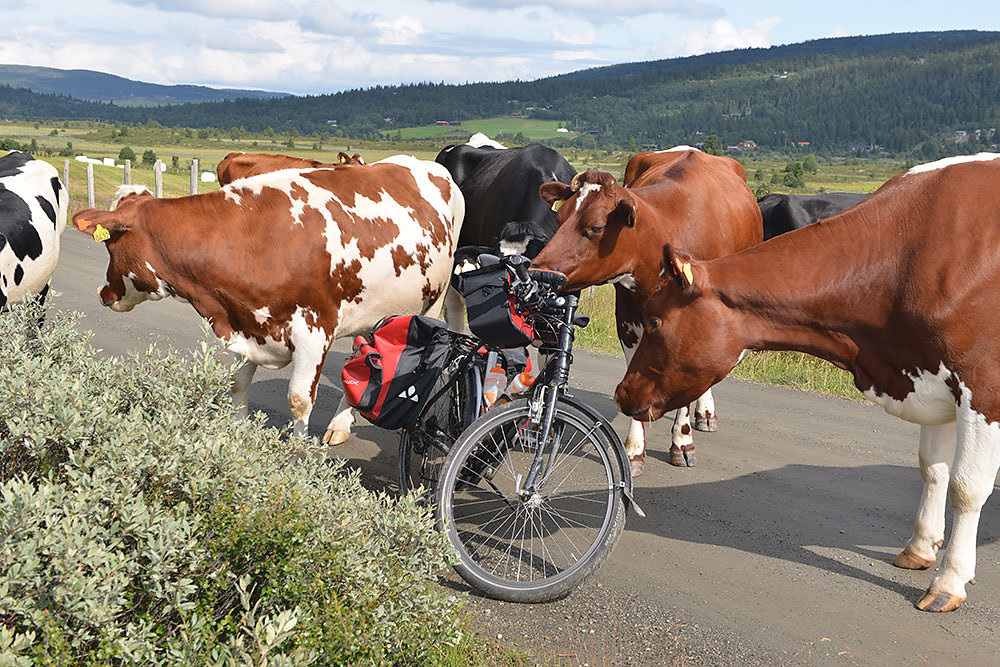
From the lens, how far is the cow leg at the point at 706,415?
7.26 metres

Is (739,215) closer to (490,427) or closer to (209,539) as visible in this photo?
(490,427)

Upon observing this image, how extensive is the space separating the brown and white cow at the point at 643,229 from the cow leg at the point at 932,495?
1798 mm

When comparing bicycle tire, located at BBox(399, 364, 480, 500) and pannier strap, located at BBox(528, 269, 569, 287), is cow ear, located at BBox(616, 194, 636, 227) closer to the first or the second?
pannier strap, located at BBox(528, 269, 569, 287)

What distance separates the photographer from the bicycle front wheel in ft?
13.9

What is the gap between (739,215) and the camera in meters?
6.76

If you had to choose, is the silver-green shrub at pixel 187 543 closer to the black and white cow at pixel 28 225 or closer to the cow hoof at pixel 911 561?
the cow hoof at pixel 911 561

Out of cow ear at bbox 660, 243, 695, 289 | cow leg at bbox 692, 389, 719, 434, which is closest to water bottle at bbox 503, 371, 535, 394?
cow ear at bbox 660, 243, 695, 289

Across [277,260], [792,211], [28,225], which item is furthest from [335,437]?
[792,211]

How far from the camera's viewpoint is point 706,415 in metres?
7.30

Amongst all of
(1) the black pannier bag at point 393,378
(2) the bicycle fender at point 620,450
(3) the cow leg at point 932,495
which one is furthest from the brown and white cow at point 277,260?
(3) the cow leg at point 932,495

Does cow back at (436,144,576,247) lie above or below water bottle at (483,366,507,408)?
above

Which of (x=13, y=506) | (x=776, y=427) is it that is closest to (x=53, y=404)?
(x=13, y=506)

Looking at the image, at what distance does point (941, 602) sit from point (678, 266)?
209cm

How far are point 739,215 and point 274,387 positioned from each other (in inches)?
175
